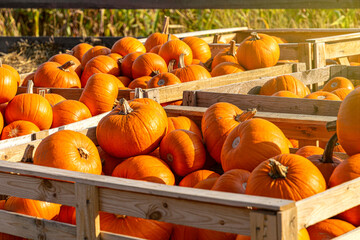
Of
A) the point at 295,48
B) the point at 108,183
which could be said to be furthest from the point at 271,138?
the point at 295,48

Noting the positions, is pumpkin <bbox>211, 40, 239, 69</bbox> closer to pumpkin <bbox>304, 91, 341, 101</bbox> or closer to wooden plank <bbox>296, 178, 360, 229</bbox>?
pumpkin <bbox>304, 91, 341, 101</bbox>

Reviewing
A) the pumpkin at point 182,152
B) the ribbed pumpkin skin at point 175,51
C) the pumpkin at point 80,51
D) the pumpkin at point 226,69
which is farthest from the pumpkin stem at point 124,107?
the pumpkin at point 80,51

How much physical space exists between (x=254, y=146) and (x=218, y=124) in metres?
0.54

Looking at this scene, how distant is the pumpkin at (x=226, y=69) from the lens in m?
5.11

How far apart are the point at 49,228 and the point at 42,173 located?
0.24m

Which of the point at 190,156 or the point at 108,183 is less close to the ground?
the point at 108,183

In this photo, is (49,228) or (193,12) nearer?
(49,228)

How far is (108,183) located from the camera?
88.0 inches

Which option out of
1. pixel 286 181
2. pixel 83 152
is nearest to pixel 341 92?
pixel 286 181

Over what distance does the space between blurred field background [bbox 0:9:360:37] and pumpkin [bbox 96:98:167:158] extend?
8502 millimetres

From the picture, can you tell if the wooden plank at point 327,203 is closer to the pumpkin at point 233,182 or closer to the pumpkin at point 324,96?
the pumpkin at point 233,182

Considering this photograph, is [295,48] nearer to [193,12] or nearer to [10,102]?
[10,102]

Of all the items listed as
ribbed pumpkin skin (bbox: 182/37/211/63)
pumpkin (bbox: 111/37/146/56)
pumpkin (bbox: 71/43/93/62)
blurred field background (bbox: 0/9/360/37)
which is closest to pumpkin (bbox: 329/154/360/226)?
ribbed pumpkin skin (bbox: 182/37/211/63)

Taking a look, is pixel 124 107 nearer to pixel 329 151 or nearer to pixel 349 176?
pixel 329 151
